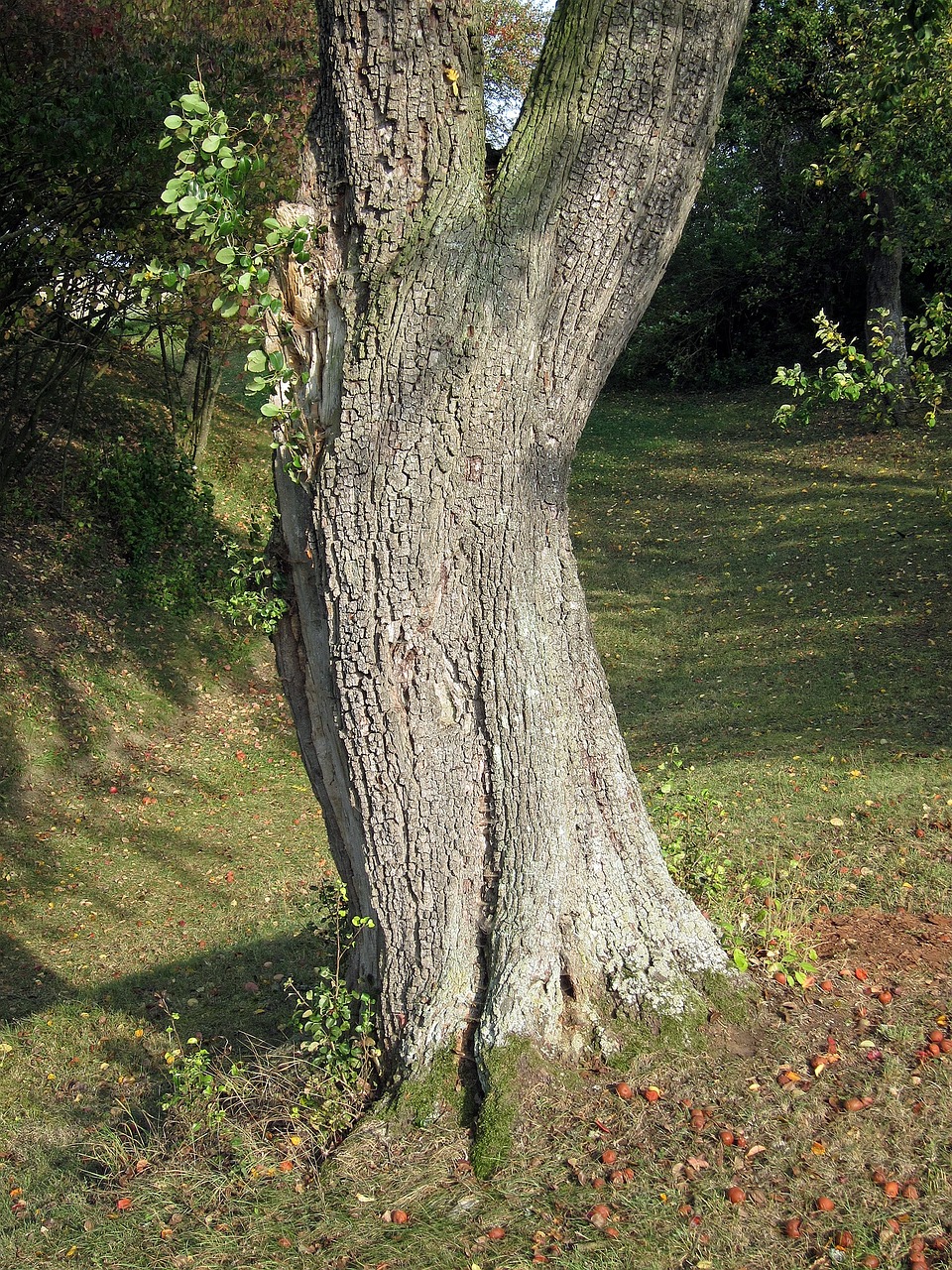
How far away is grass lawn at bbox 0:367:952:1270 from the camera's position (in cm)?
330

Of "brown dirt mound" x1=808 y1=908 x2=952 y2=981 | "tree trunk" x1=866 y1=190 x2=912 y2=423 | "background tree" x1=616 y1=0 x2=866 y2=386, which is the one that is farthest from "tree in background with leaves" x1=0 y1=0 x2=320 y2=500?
"background tree" x1=616 y1=0 x2=866 y2=386


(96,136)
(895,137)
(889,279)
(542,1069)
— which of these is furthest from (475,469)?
(889,279)

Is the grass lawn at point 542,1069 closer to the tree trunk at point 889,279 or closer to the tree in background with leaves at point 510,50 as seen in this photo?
the tree trunk at point 889,279

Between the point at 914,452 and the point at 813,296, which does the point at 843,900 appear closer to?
the point at 914,452

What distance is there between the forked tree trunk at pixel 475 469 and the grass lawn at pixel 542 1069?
1.49ft

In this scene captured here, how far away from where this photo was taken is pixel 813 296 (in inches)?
976

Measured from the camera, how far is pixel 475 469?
370cm

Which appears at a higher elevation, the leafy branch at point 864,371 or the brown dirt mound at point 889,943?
the leafy branch at point 864,371

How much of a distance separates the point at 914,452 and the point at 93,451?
13.7 metres

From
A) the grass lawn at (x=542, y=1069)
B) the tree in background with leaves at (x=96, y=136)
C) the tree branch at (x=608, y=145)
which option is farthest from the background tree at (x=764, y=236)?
the tree branch at (x=608, y=145)

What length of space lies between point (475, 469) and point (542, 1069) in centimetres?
206

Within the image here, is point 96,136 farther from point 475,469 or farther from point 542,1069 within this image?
point 542,1069

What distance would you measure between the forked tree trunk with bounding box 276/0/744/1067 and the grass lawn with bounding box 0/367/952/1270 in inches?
17.8

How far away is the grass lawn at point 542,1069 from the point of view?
10.8ft
